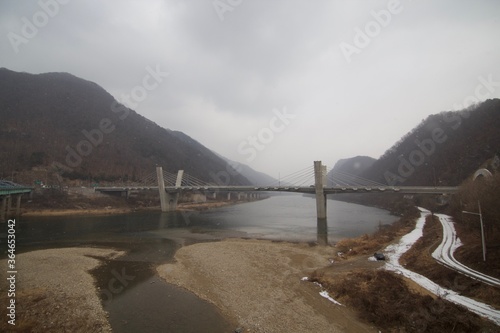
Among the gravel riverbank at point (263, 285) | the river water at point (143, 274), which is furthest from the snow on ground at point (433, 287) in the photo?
the river water at point (143, 274)

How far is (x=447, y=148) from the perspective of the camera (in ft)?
206

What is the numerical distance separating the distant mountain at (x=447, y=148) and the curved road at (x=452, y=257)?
27.2 meters

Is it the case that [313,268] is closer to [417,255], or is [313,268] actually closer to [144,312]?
[417,255]

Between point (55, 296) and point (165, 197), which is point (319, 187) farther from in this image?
point (55, 296)

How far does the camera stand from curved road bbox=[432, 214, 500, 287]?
10492 mm

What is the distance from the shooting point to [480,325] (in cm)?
727

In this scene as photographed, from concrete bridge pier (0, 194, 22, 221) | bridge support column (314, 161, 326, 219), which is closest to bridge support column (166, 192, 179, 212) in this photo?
concrete bridge pier (0, 194, 22, 221)

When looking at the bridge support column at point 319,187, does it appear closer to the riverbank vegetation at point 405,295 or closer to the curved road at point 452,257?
the curved road at point 452,257

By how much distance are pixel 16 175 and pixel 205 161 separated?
8832cm

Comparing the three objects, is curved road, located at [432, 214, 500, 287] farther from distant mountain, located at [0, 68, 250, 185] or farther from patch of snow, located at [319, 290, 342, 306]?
distant mountain, located at [0, 68, 250, 185]

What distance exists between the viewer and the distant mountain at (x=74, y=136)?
5972 cm

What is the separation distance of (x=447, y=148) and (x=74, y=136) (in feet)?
342

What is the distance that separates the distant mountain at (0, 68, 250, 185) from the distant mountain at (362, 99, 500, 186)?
7693 centimetres

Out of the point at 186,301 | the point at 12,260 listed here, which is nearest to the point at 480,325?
the point at 186,301
